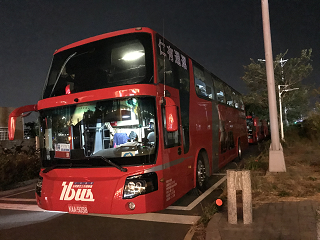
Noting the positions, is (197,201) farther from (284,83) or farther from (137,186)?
(284,83)

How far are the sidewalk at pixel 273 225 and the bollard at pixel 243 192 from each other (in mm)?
131

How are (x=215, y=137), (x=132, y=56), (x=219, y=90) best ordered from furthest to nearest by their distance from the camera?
(x=219, y=90) → (x=215, y=137) → (x=132, y=56)

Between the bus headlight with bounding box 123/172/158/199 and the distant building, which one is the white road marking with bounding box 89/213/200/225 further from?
the distant building

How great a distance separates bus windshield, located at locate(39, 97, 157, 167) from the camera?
514 centimetres

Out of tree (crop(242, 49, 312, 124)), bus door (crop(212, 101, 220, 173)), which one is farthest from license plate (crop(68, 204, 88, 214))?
tree (crop(242, 49, 312, 124))

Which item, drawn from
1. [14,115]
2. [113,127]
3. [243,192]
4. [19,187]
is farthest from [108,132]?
[19,187]

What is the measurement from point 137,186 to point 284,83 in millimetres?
39001

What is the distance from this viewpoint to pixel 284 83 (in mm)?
38906

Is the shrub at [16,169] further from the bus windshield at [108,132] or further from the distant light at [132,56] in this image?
the distant light at [132,56]

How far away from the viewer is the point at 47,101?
19.4 feet

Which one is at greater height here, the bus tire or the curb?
the bus tire

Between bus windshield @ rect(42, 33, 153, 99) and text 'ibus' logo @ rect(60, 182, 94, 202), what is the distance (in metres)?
1.88

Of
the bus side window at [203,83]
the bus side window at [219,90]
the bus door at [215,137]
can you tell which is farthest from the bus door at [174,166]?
the bus side window at [219,90]

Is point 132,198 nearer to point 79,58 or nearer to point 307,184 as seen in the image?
point 79,58
